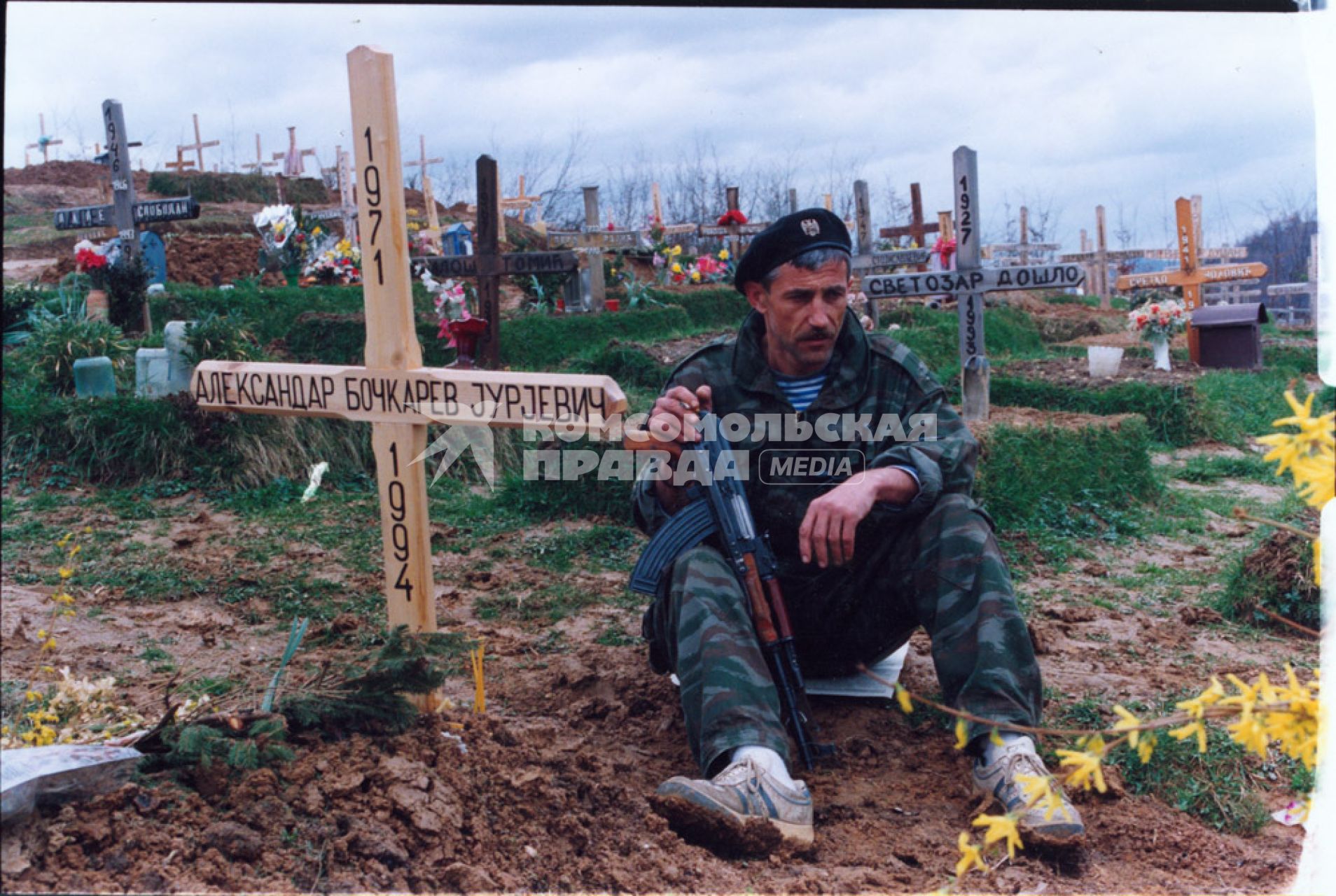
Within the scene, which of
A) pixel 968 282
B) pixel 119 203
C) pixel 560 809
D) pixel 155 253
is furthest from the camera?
pixel 155 253

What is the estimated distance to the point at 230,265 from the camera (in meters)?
18.5

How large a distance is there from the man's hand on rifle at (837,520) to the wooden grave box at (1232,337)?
11121 millimetres

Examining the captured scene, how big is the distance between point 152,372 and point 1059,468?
575 cm

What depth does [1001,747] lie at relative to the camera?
8.79ft

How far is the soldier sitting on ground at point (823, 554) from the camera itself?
2.65 meters

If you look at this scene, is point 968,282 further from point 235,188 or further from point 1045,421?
point 235,188

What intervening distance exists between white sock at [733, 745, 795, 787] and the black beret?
4.48ft

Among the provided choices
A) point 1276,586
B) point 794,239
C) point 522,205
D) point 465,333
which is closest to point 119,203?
point 465,333

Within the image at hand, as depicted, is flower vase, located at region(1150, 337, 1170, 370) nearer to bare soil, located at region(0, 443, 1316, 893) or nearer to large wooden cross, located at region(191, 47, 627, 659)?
bare soil, located at region(0, 443, 1316, 893)

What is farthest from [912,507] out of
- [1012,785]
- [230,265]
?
[230,265]

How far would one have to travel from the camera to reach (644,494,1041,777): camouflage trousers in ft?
8.89

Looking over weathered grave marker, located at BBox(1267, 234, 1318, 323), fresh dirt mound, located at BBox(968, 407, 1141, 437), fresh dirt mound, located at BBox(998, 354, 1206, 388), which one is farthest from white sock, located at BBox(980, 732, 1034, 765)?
weathered grave marker, located at BBox(1267, 234, 1318, 323)

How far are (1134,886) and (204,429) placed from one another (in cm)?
590

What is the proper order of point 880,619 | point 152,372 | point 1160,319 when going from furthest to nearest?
point 1160,319 < point 152,372 < point 880,619
